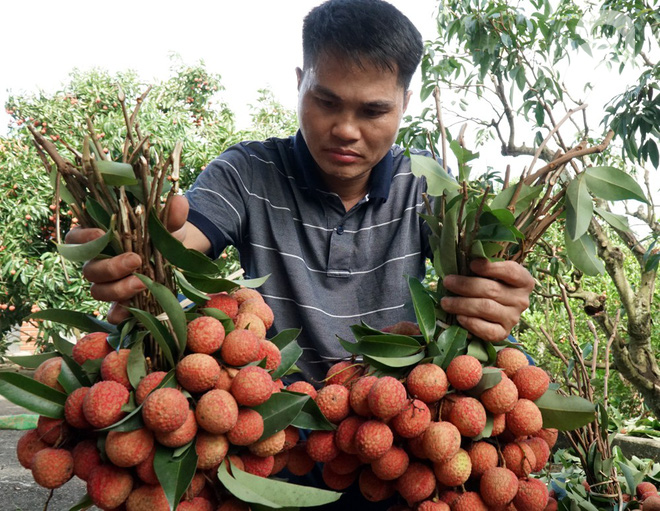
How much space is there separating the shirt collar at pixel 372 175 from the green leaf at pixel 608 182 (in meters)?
0.54

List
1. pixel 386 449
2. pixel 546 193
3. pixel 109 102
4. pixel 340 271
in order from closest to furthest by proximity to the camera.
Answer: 1. pixel 386 449
2. pixel 546 193
3. pixel 340 271
4. pixel 109 102

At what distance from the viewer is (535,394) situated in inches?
34.6

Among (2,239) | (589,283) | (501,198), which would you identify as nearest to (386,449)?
(501,198)

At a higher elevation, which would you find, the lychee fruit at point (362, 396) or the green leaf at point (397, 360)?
the green leaf at point (397, 360)

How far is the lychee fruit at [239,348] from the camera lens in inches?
30.7

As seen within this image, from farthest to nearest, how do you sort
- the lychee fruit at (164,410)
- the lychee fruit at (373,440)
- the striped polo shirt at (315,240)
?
the striped polo shirt at (315,240) → the lychee fruit at (373,440) → the lychee fruit at (164,410)

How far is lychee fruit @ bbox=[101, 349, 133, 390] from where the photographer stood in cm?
76

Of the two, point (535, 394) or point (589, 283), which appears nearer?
point (535, 394)

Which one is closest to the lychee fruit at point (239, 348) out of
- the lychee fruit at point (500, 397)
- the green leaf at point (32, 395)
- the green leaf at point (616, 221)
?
the green leaf at point (32, 395)

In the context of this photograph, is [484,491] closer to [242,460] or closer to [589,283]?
[242,460]

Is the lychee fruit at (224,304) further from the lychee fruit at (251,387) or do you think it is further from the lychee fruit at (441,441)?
the lychee fruit at (441,441)

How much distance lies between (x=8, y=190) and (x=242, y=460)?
550cm

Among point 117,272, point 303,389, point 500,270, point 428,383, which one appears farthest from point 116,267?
point 500,270

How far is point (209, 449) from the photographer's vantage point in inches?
29.2
